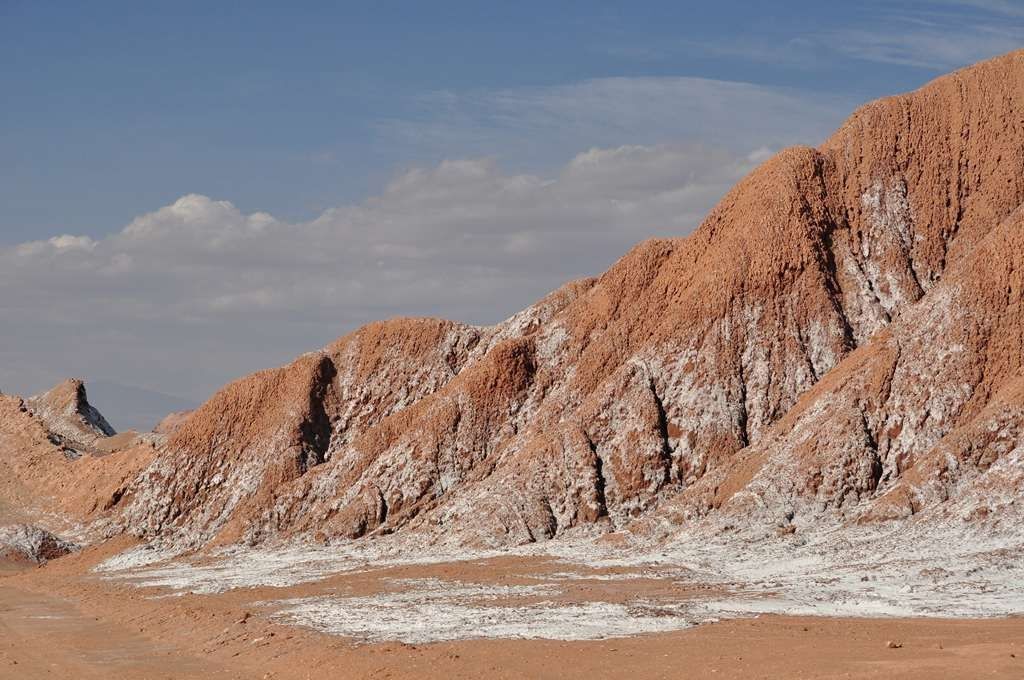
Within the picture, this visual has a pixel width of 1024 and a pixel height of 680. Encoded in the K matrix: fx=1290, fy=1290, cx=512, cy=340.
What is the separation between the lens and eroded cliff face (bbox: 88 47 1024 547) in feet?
161

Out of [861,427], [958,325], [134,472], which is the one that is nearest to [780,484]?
[861,427]

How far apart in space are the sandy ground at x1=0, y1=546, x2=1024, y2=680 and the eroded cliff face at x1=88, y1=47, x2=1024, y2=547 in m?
12.2

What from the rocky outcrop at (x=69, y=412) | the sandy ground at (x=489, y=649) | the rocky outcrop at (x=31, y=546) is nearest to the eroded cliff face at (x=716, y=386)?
the rocky outcrop at (x=31, y=546)

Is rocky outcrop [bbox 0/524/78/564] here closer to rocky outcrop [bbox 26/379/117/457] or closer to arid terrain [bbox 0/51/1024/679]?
arid terrain [bbox 0/51/1024/679]

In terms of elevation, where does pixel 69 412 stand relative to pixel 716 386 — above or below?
above

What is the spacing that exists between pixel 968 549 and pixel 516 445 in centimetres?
2467

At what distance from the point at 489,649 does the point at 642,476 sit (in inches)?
1106

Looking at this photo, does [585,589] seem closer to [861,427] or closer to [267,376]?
[861,427]

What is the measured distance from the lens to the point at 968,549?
1516 inches

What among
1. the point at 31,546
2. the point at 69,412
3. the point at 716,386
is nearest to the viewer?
the point at 716,386

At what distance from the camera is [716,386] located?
2237 inches

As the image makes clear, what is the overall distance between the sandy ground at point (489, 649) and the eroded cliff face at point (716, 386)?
40.2 ft

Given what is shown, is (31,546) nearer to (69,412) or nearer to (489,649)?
(69,412)

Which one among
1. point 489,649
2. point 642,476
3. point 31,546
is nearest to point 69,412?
point 31,546
